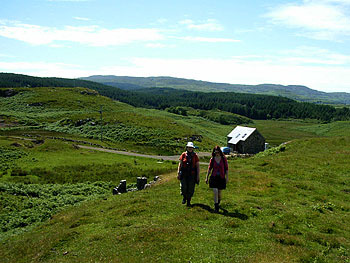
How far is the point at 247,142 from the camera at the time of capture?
3017 inches

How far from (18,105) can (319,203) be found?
18616 centimetres

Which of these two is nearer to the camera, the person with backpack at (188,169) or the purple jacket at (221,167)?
the purple jacket at (221,167)

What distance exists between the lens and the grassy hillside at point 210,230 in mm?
10945

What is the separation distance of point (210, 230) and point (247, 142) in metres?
66.2

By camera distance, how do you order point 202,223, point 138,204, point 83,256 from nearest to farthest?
point 83,256 → point 202,223 → point 138,204

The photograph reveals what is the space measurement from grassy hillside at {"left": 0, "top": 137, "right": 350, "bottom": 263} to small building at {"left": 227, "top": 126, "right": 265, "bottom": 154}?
5421cm

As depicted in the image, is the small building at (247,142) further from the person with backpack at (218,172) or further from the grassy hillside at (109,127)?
the person with backpack at (218,172)

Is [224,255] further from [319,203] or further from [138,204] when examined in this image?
[319,203]

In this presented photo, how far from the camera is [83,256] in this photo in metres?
11.5

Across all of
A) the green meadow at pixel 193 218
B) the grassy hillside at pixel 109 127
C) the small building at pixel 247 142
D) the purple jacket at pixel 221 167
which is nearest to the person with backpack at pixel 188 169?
the purple jacket at pixel 221 167

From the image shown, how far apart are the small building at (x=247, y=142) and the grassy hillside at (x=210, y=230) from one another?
54211 millimetres

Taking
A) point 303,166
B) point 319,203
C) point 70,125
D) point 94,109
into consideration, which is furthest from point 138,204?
point 94,109

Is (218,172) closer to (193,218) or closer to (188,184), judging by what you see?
(188,184)

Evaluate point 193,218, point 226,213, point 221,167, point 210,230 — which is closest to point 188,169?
point 221,167
